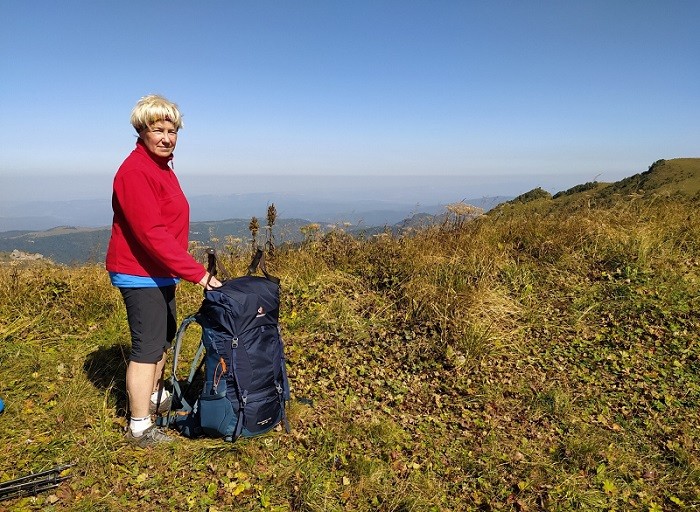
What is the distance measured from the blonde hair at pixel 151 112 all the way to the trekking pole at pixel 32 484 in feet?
8.51

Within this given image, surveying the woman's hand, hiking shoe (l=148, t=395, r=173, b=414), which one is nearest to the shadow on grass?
hiking shoe (l=148, t=395, r=173, b=414)

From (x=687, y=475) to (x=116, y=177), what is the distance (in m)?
4.76

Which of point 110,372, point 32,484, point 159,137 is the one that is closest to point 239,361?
Answer: point 32,484

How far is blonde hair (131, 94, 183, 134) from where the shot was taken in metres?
2.84

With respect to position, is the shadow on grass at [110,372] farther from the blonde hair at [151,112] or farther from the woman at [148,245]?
the blonde hair at [151,112]

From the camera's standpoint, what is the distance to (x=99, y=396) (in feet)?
13.1

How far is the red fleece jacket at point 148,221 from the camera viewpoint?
2.79 meters

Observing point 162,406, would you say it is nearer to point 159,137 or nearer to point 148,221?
point 148,221

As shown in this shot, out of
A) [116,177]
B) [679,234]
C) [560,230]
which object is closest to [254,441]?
[116,177]

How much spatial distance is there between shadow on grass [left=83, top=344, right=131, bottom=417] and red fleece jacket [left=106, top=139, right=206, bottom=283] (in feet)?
4.45

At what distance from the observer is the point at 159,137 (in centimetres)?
292

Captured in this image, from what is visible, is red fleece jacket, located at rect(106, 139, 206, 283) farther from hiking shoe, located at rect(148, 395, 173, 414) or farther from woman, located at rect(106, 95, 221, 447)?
hiking shoe, located at rect(148, 395, 173, 414)

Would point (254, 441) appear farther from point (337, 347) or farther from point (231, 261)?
point (231, 261)

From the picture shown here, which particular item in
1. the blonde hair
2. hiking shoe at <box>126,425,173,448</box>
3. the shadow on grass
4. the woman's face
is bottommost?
hiking shoe at <box>126,425,173,448</box>
